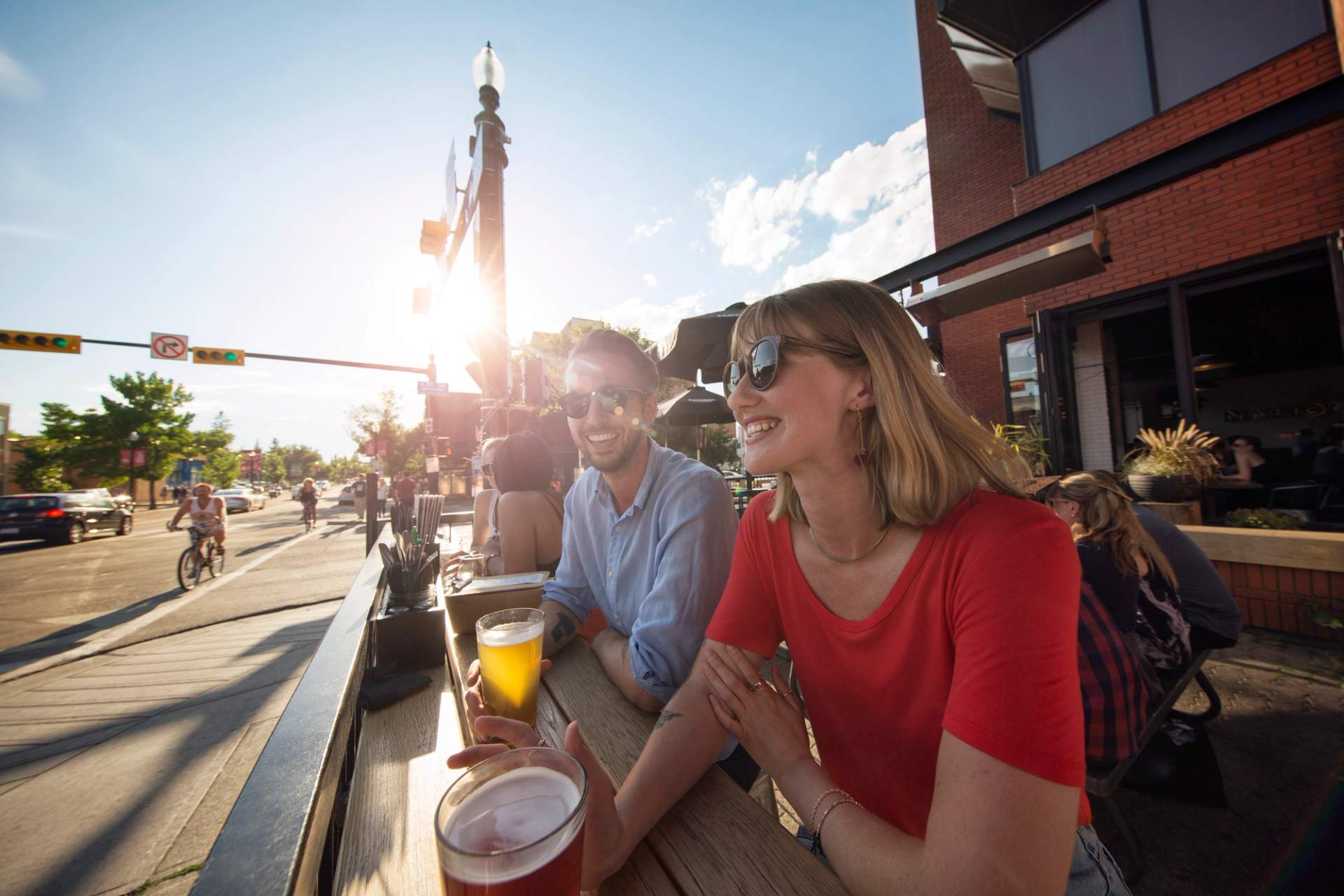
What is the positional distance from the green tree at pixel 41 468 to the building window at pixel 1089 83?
158 ft

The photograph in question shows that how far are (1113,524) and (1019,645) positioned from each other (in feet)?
6.33

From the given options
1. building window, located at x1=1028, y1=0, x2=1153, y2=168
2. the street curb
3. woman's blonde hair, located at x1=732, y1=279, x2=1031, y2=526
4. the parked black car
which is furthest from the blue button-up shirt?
the parked black car

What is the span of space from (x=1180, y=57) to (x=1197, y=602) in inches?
295

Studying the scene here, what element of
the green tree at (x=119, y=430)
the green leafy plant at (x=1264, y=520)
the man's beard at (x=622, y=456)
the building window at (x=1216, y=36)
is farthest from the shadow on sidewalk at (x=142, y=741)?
the green tree at (x=119, y=430)

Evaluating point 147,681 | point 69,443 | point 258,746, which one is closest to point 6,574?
point 147,681

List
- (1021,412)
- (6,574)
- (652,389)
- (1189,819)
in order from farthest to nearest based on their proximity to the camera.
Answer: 1. (6,574)
2. (1021,412)
3. (652,389)
4. (1189,819)

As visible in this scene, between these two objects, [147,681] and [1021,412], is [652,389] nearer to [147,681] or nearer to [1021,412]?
[147,681]

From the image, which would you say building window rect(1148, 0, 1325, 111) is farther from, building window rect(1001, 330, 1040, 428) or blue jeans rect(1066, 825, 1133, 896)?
blue jeans rect(1066, 825, 1133, 896)

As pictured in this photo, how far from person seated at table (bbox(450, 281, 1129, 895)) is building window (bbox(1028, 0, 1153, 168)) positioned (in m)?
8.39

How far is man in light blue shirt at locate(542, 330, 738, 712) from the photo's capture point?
152 centimetres

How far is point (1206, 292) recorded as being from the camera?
6242 mm

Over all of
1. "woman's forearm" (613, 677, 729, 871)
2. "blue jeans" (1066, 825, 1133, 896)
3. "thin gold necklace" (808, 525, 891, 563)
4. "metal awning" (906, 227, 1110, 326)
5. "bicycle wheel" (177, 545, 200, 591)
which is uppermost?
"metal awning" (906, 227, 1110, 326)

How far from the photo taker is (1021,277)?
4.65m

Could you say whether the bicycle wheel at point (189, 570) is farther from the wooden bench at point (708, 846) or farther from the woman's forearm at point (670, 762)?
the woman's forearm at point (670, 762)
